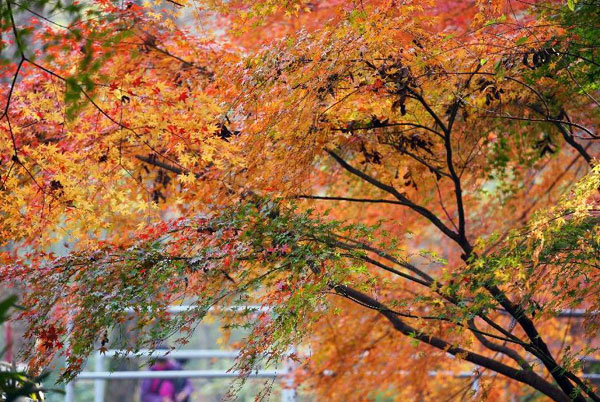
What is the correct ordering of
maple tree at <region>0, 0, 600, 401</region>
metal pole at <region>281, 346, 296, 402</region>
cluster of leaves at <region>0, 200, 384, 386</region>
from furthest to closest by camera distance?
metal pole at <region>281, 346, 296, 402</region>
maple tree at <region>0, 0, 600, 401</region>
cluster of leaves at <region>0, 200, 384, 386</region>

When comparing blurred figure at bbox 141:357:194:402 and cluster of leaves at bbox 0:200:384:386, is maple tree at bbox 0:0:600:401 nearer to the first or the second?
cluster of leaves at bbox 0:200:384:386

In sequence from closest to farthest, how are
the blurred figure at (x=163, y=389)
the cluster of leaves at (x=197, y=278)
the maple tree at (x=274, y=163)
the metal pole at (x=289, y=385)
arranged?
the cluster of leaves at (x=197, y=278) < the maple tree at (x=274, y=163) < the metal pole at (x=289, y=385) < the blurred figure at (x=163, y=389)

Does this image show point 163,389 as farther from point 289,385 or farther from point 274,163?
point 274,163

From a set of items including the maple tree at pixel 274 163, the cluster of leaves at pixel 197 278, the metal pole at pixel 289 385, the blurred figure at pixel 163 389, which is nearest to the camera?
the cluster of leaves at pixel 197 278

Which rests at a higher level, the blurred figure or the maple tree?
the blurred figure

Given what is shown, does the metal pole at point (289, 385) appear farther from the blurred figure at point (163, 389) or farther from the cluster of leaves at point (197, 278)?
the cluster of leaves at point (197, 278)

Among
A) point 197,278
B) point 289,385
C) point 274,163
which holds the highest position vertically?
point 289,385

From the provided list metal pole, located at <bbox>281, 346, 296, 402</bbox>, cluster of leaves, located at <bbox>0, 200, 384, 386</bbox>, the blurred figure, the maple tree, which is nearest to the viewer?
cluster of leaves, located at <bbox>0, 200, 384, 386</bbox>

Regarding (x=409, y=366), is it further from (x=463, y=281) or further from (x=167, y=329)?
(x=167, y=329)

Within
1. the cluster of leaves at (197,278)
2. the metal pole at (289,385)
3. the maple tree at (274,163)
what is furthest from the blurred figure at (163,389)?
the cluster of leaves at (197,278)

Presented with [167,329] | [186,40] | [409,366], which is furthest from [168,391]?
[167,329]

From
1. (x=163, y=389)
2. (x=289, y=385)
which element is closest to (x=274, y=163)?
(x=289, y=385)

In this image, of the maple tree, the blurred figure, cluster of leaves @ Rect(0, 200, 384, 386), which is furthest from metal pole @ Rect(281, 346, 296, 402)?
cluster of leaves @ Rect(0, 200, 384, 386)

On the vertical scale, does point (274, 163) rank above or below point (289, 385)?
below
